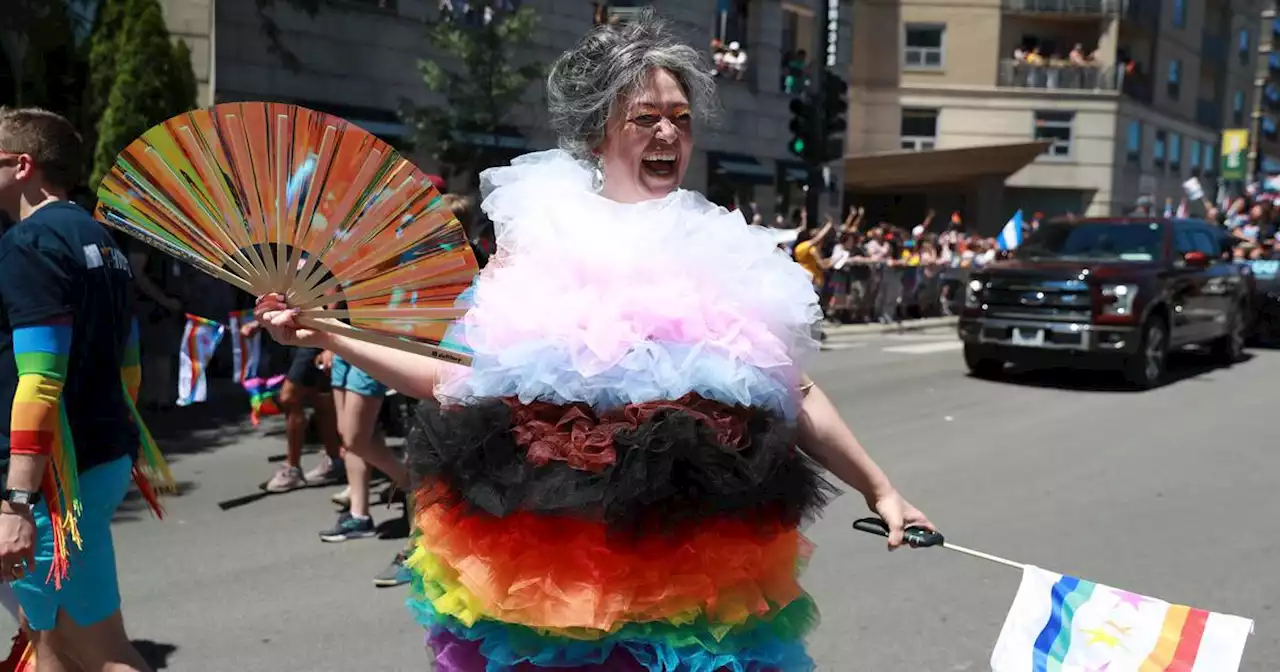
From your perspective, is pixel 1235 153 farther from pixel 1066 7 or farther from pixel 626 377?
pixel 626 377

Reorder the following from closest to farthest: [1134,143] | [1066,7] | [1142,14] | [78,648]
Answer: [78,648] < [1066,7] < [1142,14] < [1134,143]

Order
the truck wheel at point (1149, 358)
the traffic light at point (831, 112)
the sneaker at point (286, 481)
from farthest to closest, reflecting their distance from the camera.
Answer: the traffic light at point (831, 112) → the truck wheel at point (1149, 358) → the sneaker at point (286, 481)

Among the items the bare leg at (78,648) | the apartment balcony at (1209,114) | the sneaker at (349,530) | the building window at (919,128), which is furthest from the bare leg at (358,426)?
the apartment balcony at (1209,114)

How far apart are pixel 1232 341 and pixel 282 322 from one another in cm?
1494

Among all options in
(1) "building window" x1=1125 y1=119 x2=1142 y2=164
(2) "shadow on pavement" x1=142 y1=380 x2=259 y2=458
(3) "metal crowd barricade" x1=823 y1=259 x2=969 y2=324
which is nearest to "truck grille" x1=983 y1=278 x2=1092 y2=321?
(3) "metal crowd barricade" x1=823 y1=259 x2=969 y2=324

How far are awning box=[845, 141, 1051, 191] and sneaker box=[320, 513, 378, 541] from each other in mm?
25537

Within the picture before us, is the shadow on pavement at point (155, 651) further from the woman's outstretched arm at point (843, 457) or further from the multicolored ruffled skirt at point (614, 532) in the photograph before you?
the woman's outstretched arm at point (843, 457)

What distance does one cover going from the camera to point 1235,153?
3198 centimetres

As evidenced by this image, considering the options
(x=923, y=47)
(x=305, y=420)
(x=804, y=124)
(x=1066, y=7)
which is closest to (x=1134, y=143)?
(x=1066, y=7)

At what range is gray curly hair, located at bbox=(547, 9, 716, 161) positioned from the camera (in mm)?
2281

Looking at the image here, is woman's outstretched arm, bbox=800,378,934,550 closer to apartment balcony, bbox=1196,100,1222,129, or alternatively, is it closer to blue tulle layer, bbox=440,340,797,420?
blue tulle layer, bbox=440,340,797,420

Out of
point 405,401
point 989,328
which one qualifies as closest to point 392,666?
point 405,401

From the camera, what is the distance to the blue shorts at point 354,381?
17.3 feet

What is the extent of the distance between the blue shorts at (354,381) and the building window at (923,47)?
1383 inches
